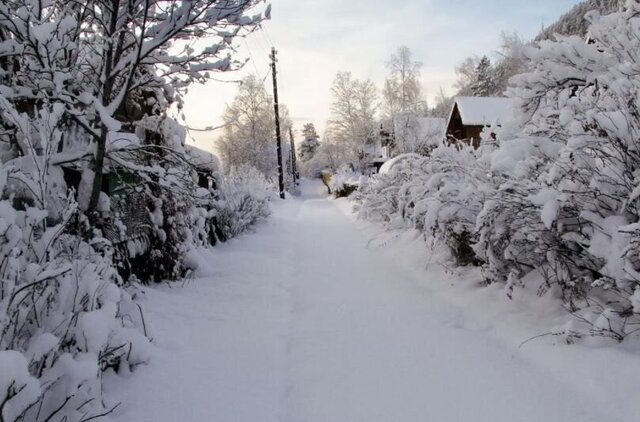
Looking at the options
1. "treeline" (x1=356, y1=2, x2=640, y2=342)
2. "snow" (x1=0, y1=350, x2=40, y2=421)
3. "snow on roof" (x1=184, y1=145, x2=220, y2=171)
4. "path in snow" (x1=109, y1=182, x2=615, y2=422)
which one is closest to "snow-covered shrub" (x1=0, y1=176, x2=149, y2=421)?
"snow" (x1=0, y1=350, x2=40, y2=421)

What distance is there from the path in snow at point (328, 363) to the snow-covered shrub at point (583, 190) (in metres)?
0.74

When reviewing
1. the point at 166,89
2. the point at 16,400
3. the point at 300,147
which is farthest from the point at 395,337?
the point at 300,147

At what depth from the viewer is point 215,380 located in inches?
107

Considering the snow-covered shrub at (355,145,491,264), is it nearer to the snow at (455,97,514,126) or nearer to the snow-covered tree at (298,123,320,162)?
the snow at (455,97,514,126)

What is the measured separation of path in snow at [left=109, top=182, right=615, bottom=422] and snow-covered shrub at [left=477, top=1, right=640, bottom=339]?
74cm

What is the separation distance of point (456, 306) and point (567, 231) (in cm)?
129

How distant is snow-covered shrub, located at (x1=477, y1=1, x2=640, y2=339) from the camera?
2920mm

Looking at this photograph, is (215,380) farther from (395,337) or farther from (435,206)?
(435,206)

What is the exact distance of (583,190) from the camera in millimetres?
3137

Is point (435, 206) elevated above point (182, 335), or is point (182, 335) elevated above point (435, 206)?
point (435, 206)

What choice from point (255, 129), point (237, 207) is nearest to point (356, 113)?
point (255, 129)

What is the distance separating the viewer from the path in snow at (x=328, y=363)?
241cm

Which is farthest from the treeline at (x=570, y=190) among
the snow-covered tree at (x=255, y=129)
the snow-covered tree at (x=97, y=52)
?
the snow-covered tree at (x=255, y=129)

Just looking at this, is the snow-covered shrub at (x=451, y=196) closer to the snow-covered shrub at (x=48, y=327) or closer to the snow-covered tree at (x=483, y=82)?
the snow-covered shrub at (x=48, y=327)
